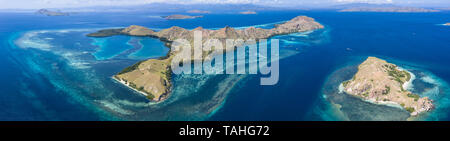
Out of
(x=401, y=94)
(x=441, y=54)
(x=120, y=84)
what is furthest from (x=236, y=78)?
(x=441, y=54)

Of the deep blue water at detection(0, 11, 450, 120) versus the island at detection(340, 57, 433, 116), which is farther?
the island at detection(340, 57, 433, 116)

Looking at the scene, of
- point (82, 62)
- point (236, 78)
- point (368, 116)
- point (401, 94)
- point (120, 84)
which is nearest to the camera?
point (368, 116)

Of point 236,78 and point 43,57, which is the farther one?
point 43,57

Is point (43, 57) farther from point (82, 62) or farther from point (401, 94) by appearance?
point (401, 94)

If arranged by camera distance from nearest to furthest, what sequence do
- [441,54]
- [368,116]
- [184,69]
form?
[368,116] < [184,69] < [441,54]

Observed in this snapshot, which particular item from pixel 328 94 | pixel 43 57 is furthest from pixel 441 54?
pixel 43 57

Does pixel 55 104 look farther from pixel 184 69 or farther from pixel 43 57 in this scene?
pixel 43 57

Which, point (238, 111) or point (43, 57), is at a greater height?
point (43, 57)
